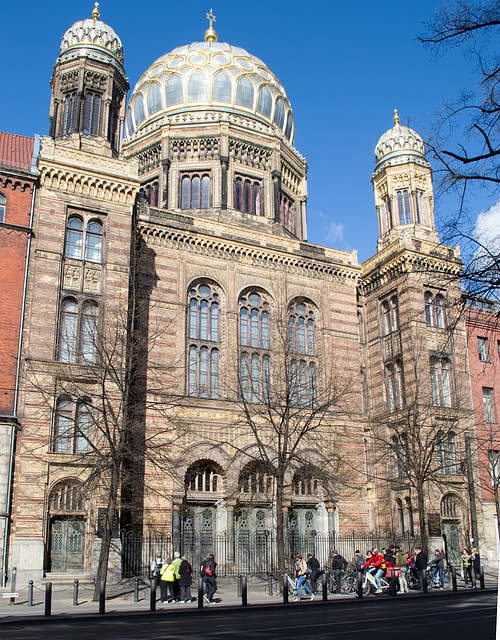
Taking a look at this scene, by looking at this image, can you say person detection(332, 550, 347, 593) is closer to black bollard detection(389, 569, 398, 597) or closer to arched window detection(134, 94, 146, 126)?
black bollard detection(389, 569, 398, 597)

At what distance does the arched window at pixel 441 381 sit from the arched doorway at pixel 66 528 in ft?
65.0

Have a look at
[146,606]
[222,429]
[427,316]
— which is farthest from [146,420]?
[427,316]

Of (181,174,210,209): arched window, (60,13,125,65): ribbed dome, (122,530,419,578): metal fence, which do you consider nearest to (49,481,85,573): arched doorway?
(122,530,419,578): metal fence

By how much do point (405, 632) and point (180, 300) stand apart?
2340 centimetres

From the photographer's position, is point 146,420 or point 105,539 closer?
point 105,539

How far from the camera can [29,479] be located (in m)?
25.8

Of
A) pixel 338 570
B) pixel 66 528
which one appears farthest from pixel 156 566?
pixel 338 570

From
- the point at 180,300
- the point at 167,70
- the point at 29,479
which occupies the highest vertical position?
the point at 167,70

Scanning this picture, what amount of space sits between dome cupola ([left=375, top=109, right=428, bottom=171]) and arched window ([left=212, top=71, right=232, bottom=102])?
11035mm

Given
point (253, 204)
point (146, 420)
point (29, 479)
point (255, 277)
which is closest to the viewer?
point (29, 479)

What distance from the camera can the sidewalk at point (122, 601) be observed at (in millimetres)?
17781

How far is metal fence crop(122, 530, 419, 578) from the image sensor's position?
2781cm

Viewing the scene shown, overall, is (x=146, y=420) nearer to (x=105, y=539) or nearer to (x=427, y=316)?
(x=105, y=539)

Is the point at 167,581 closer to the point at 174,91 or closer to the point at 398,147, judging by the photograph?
the point at 398,147
